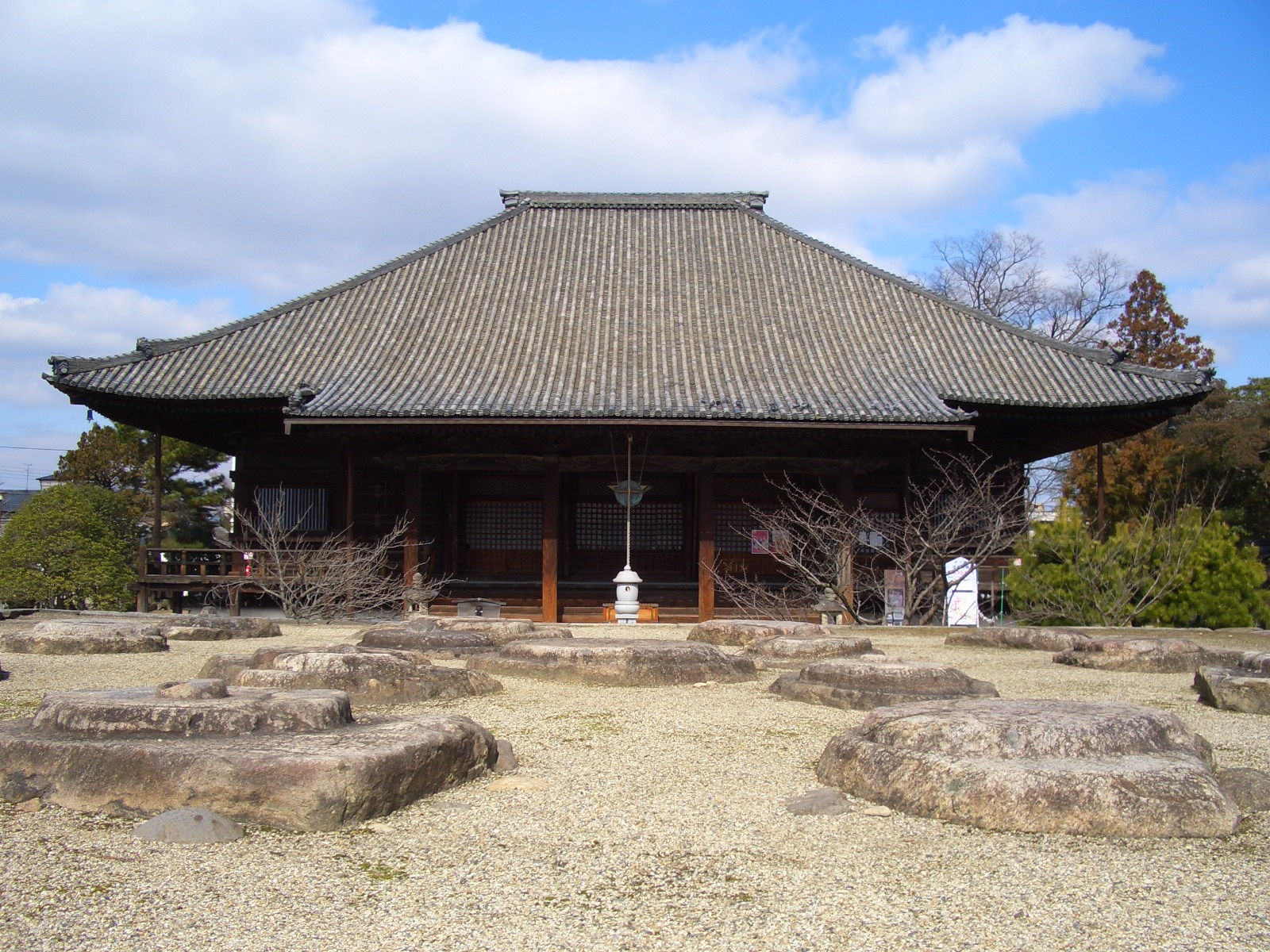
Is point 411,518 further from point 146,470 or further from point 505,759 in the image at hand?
point 146,470

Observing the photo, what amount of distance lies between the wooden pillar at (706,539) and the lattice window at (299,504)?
18.7ft

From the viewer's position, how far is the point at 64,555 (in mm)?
14016

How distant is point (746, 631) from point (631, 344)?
763cm

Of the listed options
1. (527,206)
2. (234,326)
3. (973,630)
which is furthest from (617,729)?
(527,206)

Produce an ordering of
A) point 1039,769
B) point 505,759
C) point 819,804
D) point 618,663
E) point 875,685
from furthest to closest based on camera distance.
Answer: point 618,663 < point 875,685 < point 505,759 < point 819,804 < point 1039,769

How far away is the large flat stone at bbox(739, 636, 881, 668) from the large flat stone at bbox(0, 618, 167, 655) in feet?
15.3

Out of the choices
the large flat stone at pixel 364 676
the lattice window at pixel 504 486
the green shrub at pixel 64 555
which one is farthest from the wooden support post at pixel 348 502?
the large flat stone at pixel 364 676

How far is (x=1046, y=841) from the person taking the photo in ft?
10.7

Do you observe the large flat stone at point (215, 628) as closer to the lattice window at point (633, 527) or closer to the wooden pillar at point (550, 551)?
the wooden pillar at point (550, 551)

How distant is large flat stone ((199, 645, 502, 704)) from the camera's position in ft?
17.8

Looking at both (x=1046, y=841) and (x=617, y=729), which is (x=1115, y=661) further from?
(x=1046, y=841)

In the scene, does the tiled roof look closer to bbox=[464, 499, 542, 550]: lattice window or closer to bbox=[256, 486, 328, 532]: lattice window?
bbox=[256, 486, 328, 532]: lattice window

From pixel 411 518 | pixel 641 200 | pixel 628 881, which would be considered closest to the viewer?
pixel 628 881

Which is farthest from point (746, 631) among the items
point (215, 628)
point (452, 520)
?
point (452, 520)
